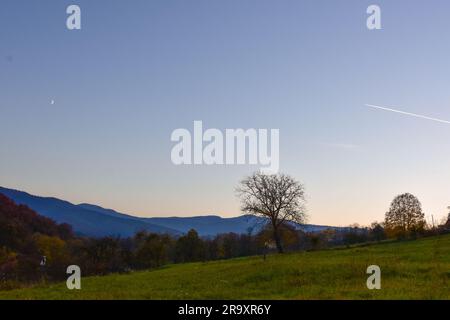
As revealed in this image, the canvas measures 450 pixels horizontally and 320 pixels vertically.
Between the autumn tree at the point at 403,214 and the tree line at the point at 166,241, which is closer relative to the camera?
the tree line at the point at 166,241

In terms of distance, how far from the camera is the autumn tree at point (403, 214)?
102500 mm

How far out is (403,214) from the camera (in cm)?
10500

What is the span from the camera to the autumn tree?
102 meters

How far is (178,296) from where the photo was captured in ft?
66.3

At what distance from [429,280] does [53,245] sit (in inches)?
4451

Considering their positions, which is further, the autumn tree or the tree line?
the autumn tree

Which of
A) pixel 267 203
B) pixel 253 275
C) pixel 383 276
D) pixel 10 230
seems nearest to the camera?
pixel 383 276

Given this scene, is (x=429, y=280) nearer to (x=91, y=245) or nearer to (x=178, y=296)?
(x=178, y=296)

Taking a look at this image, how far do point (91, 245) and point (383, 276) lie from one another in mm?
86678

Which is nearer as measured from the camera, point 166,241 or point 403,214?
point 403,214
